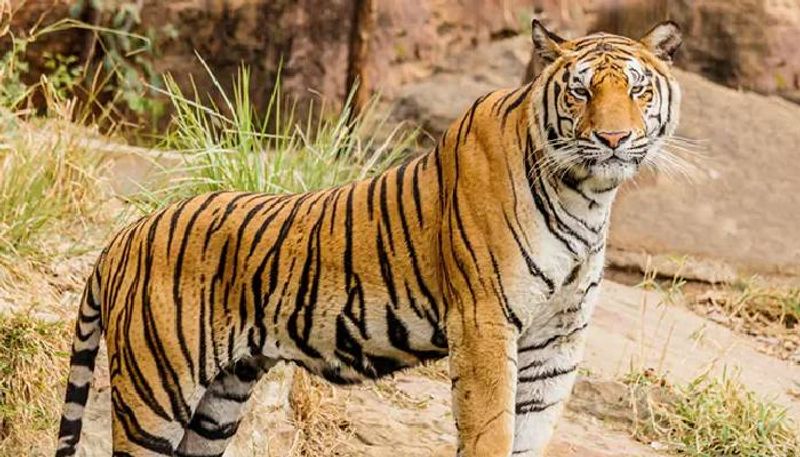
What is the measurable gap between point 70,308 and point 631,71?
3279mm

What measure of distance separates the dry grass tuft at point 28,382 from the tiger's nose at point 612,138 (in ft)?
9.46

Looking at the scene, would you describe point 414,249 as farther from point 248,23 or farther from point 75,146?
point 248,23

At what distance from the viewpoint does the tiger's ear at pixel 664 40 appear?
4.78 m

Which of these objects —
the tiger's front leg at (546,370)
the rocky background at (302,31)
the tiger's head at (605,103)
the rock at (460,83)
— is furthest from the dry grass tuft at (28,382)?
the rocky background at (302,31)

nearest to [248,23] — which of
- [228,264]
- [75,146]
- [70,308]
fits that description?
[75,146]

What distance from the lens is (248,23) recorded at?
11352mm

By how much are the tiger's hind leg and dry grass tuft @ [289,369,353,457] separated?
127 centimetres

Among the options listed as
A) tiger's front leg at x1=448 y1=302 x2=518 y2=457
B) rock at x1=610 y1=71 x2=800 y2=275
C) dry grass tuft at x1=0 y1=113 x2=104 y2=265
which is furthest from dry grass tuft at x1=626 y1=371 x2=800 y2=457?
dry grass tuft at x1=0 y1=113 x2=104 y2=265

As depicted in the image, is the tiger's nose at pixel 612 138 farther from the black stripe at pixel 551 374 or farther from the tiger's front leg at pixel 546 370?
the black stripe at pixel 551 374

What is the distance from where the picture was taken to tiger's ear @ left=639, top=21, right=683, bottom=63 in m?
4.78

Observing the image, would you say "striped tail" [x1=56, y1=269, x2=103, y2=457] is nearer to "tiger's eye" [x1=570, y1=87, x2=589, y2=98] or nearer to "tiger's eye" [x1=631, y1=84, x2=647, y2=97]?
"tiger's eye" [x1=570, y1=87, x2=589, y2=98]

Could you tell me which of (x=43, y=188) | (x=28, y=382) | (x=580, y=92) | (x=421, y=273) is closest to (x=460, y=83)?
(x=43, y=188)

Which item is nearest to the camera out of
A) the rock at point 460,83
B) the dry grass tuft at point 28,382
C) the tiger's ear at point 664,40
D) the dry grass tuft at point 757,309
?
the tiger's ear at point 664,40

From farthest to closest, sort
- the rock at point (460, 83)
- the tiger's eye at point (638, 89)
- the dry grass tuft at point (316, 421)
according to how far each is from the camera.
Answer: the rock at point (460, 83) < the dry grass tuft at point (316, 421) < the tiger's eye at point (638, 89)
